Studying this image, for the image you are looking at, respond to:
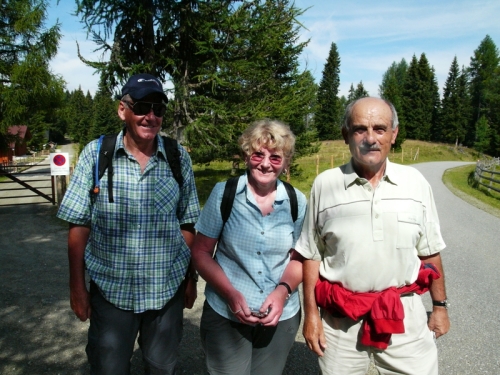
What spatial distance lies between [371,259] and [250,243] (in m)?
0.60

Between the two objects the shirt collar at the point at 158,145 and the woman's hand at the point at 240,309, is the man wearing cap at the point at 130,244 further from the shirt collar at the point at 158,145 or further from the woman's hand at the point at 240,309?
the woman's hand at the point at 240,309

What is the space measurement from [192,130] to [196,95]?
1.07 meters

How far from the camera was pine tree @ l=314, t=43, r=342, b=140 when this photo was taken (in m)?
60.6

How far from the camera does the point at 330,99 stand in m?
62.6

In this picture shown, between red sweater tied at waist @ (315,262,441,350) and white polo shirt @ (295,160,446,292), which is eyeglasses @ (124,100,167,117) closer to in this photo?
white polo shirt @ (295,160,446,292)

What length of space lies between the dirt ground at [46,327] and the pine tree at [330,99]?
54495 mm

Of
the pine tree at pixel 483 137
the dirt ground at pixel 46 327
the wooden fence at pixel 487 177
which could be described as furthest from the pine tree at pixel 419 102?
the dirt ground at pixel 46 327

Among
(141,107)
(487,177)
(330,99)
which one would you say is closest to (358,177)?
(141,107)

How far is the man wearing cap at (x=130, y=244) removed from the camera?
208cm

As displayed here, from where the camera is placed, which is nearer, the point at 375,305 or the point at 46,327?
the point at 375,305

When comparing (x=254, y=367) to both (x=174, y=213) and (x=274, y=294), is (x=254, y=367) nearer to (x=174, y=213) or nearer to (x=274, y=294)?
(x=274, y=294)

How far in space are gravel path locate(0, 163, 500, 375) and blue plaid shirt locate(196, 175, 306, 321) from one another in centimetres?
144

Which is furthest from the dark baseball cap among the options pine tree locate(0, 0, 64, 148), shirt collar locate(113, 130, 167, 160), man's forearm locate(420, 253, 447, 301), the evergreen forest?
pine tree locate(0, 0, 64, 148)

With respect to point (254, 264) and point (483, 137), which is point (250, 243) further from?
point (483, 137)
